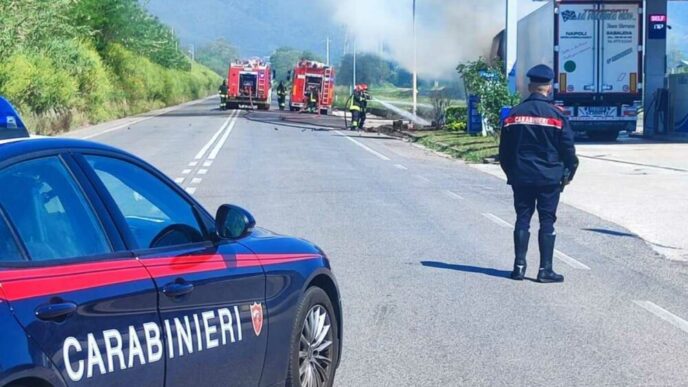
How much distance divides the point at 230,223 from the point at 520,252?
5.31 meters

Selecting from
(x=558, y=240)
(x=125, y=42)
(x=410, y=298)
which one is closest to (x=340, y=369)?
(x=410, y=298)

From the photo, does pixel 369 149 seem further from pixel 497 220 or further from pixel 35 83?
pixel 497 220

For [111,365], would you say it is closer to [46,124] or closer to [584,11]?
[584,11]

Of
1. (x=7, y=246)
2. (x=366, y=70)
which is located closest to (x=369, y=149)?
(x=7, y=246)

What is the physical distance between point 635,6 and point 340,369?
25.6m

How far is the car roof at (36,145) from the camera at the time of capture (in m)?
4.02

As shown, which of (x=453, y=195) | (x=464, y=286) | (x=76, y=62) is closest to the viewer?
(x=464, y=286)

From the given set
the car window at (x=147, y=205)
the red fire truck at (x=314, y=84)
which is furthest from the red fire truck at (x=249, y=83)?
the car window at (x=147, y=205)

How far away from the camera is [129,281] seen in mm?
4211

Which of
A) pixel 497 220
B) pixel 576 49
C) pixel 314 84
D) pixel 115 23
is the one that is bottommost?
pixel 497 220

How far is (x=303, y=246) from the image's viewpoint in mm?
5918

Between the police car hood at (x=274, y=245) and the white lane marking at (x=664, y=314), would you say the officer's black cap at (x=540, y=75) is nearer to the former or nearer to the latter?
the white lane marking at (x=664, y=314)

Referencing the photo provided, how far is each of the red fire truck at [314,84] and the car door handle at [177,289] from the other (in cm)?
5652

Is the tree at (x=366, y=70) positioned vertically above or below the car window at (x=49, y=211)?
above
